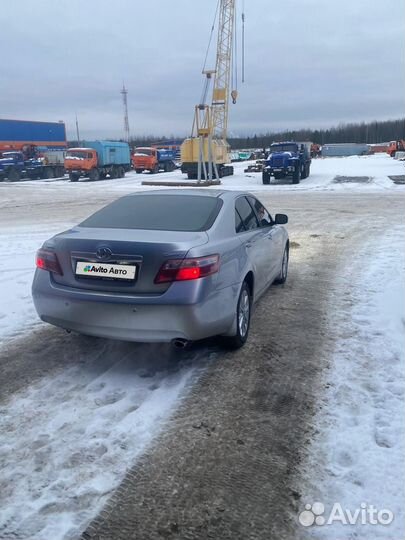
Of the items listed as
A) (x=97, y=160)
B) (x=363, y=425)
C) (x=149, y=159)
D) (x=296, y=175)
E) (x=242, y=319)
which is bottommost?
(x=363, y=425)

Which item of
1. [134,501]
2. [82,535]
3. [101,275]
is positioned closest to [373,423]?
[134,501]

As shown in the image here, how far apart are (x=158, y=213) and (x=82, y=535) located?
2.91 meters

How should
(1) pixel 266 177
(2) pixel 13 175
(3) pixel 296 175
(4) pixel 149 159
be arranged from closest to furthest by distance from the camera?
(3) pixel 296 175
(1) pixel 266 177
(2) pixel 13 175
(4) pixel 149 159

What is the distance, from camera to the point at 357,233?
11.4m

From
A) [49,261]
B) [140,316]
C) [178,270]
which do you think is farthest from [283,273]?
[49,261]

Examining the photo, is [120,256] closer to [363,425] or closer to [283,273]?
[363,425]

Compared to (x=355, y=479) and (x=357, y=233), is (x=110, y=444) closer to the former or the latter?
(x=355, y=479)

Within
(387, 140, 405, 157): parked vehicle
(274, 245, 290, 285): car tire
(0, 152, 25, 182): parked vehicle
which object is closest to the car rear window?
(274, 245, 290, 285): car tire

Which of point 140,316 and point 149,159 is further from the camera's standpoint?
point 149,159

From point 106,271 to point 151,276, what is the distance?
0.39 m

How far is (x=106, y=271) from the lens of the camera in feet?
12.8

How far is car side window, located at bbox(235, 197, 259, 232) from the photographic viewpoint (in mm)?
5124

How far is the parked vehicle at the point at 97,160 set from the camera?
116ft


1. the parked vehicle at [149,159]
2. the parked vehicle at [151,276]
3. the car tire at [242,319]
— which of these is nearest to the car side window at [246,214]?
the parked vehicle at [151,276]
